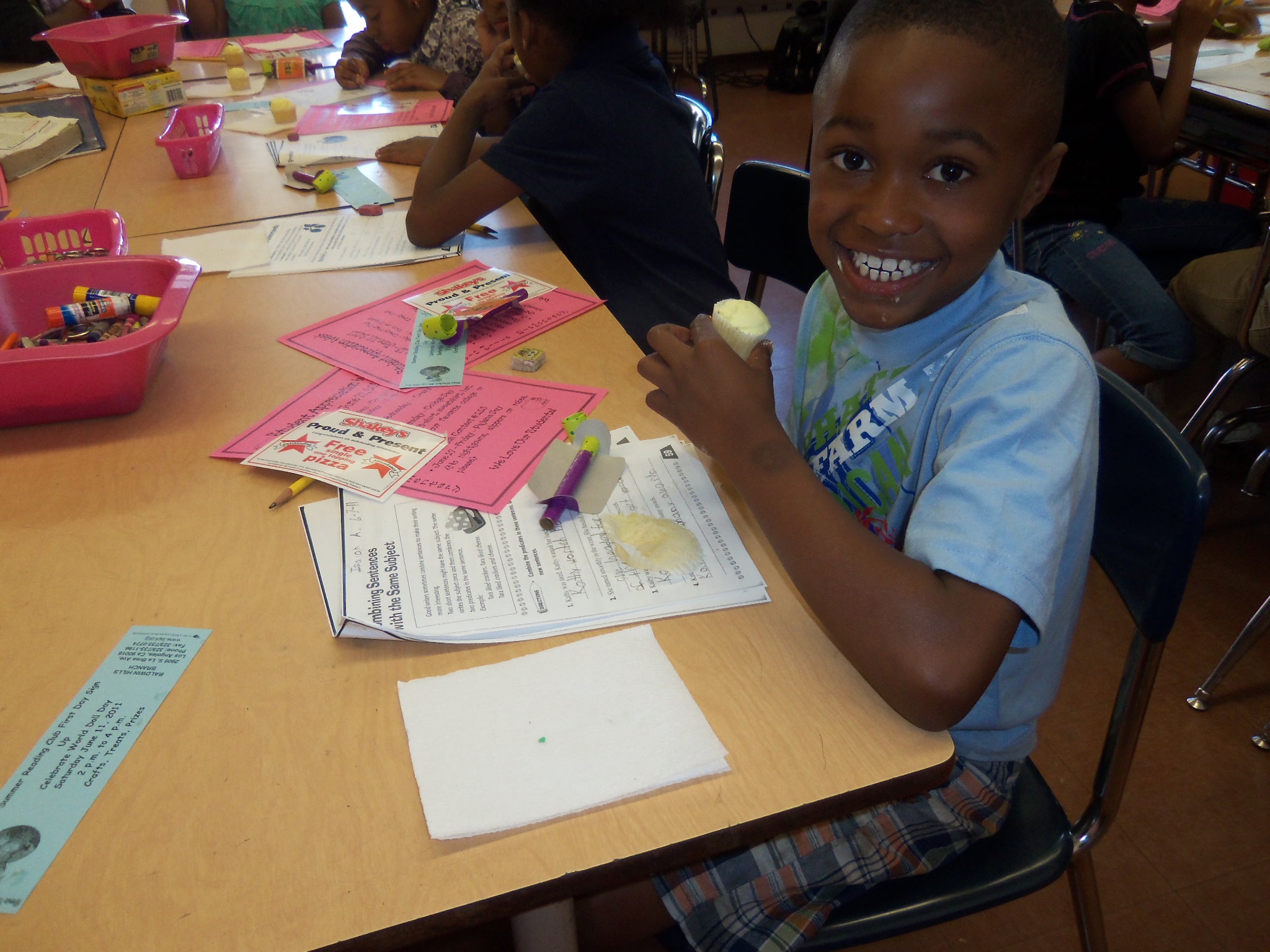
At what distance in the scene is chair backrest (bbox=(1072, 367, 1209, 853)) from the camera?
684 millimetres

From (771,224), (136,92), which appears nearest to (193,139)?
(136,92)

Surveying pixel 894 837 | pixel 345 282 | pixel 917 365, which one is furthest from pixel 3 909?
pixel 345 282

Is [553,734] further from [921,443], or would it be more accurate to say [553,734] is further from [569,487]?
[921,443]

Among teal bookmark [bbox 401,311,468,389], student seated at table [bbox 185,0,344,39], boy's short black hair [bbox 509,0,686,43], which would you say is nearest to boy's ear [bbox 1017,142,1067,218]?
teal bookmark [bbox 401,311,468,389]

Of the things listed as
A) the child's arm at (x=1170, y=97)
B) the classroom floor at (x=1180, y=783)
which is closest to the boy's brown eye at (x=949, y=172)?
the classroom floor at (x=1180, y=783)

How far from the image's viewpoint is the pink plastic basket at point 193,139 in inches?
61.4

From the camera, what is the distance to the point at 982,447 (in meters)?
0.61

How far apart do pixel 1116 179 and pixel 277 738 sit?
6.73 feet

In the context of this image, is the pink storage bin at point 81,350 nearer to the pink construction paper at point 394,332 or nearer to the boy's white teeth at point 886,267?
the pink construction paper at point 394,332

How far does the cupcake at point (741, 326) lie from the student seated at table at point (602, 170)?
0.59m

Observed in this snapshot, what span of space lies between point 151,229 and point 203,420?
666 mm

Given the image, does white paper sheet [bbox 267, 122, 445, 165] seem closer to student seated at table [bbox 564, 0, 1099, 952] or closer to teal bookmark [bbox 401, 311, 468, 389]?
teal bookmark [bbox 401, 311, 468, 389]

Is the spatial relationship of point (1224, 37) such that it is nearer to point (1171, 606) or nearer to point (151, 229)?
point (1171, 606)

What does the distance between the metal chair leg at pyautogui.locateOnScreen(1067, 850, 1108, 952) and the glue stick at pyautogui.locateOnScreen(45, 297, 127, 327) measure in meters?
1.16
